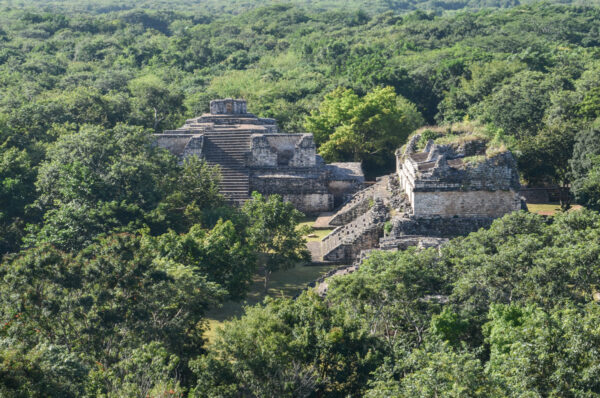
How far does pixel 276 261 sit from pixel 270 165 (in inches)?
413

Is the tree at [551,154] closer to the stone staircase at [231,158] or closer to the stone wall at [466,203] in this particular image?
the stone wall at [466,203]

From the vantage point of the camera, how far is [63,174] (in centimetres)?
2255

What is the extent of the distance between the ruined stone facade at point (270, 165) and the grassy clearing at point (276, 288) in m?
6.92

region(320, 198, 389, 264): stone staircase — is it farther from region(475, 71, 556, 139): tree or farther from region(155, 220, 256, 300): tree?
region(475, 71, 556, 139): tree

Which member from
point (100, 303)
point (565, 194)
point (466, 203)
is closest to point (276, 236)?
point (466, 203)

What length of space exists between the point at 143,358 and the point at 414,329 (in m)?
6.40

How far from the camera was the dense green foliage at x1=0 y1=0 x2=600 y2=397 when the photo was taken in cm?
1164

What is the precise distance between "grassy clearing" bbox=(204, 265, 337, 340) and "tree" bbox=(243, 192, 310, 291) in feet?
1.32

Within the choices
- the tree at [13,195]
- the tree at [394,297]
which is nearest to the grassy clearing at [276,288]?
the tree at [394,297]

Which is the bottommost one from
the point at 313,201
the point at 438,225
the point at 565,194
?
the point at 313,201

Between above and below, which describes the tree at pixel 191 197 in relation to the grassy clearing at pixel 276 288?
above

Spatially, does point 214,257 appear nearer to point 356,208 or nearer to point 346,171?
point 356,208

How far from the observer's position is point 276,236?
21.3 m

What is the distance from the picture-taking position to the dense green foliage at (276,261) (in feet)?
38.2
